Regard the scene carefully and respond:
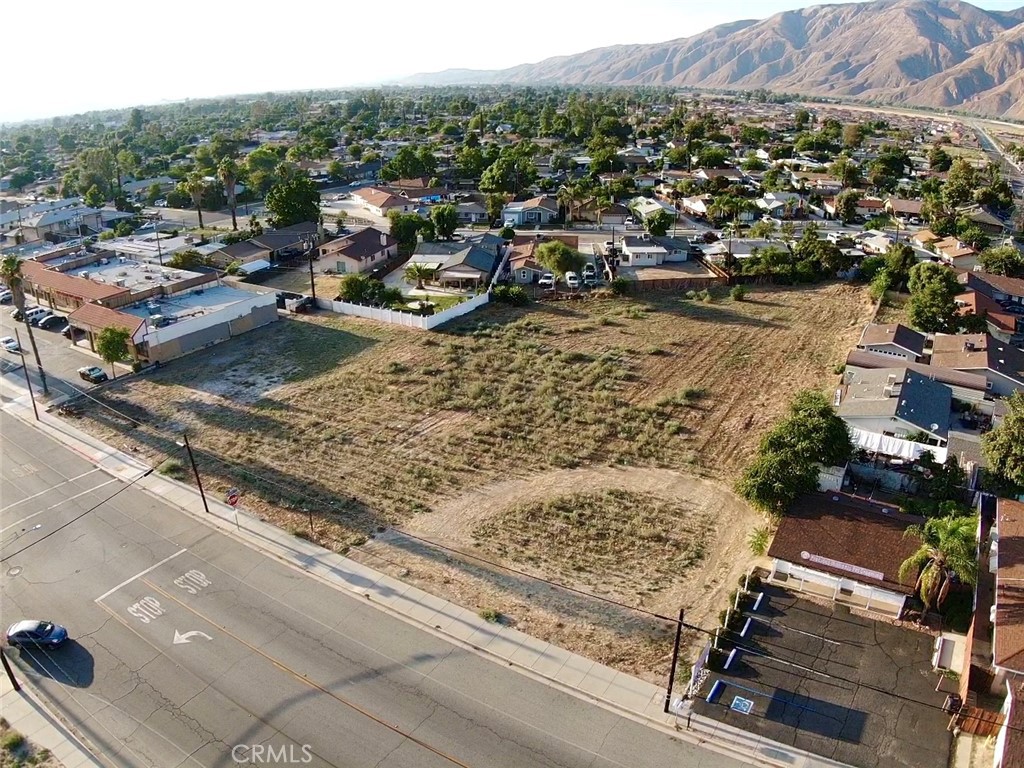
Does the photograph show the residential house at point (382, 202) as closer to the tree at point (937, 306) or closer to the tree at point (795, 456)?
the tree at point (937, 306)

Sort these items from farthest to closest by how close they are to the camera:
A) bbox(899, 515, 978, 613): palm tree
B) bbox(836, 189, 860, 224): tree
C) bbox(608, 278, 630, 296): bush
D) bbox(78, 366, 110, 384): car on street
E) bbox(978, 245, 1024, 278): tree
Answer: bbox(836, 189, 860, 224): tree
bbox(978, 245, 1024, 278): tree
bbox(608, 278, 630, 296): bush
bbox(78, 366, 110, 384): car on street
bbox(899, 515, 978, 613): palm tree

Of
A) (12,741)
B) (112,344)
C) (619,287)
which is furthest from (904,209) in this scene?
(12,741)

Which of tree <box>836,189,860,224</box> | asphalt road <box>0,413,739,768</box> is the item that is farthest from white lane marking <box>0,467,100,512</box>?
tree <box>836,189,860,224</box>

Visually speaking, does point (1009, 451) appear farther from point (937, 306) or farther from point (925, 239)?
point (925, 239)

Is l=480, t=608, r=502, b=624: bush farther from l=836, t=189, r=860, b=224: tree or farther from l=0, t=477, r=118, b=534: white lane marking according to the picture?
l=836, t=189, r=860, b=224: tree

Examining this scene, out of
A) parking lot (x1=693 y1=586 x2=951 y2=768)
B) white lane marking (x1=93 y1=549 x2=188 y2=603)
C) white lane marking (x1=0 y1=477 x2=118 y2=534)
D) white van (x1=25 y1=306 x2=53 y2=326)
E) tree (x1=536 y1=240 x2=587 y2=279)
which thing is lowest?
parking lot (x1=693 y1=586 x2=951 y2=768)

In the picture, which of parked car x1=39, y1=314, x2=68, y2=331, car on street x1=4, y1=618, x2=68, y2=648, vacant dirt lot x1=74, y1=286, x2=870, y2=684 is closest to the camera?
car on street x1=4, y1=618, x2=68, y2=648

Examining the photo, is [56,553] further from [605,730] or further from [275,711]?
[605,730]

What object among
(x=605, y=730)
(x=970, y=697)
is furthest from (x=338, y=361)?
(x=970, y=697)
